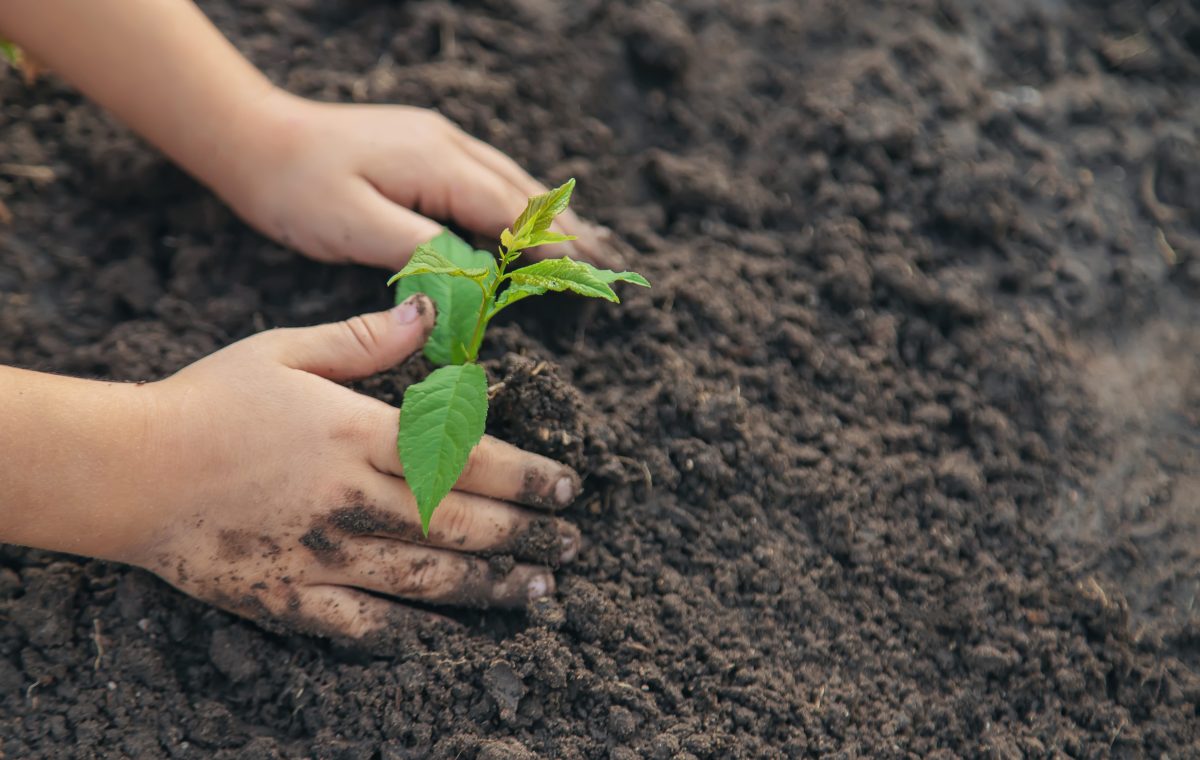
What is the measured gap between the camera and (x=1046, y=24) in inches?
122

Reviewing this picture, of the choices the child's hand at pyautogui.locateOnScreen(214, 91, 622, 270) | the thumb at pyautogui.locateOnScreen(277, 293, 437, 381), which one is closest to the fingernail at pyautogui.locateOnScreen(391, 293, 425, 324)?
the thumb at pyautogui.locateOnScreen(277, 293, 437, 381)

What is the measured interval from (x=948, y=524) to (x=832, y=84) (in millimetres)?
1329

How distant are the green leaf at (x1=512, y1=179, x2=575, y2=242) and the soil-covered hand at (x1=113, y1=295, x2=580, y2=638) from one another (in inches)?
12.8

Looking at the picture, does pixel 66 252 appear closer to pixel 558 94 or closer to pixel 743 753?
pixel 558 94

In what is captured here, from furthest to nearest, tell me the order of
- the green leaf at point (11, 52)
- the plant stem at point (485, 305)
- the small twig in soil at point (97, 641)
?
the green leaf at point (11, 52) → the small twig in soil at point (97, 641) → the plant stem at point (485, 305)

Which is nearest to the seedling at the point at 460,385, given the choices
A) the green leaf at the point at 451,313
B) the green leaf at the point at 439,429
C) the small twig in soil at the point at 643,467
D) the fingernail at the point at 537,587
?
the green leaf at the point at 439,429

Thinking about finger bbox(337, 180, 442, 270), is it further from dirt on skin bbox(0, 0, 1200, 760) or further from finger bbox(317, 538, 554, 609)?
finger bbox(317, 538, 554, 609)

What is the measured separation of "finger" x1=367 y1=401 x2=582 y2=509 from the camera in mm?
1856

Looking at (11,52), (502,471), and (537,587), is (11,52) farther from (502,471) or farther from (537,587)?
(537,587)

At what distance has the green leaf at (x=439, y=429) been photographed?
1683mm

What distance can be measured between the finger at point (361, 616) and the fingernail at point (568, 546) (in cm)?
26

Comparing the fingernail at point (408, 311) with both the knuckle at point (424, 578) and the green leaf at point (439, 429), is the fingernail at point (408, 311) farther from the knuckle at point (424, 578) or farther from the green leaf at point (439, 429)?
the knuckle at point (424, 578)

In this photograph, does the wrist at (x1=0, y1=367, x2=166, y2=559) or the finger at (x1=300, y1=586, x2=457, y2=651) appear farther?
the finger at (x1=300, y1=586, x2=457, y2=651)

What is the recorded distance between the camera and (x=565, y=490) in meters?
1.99
